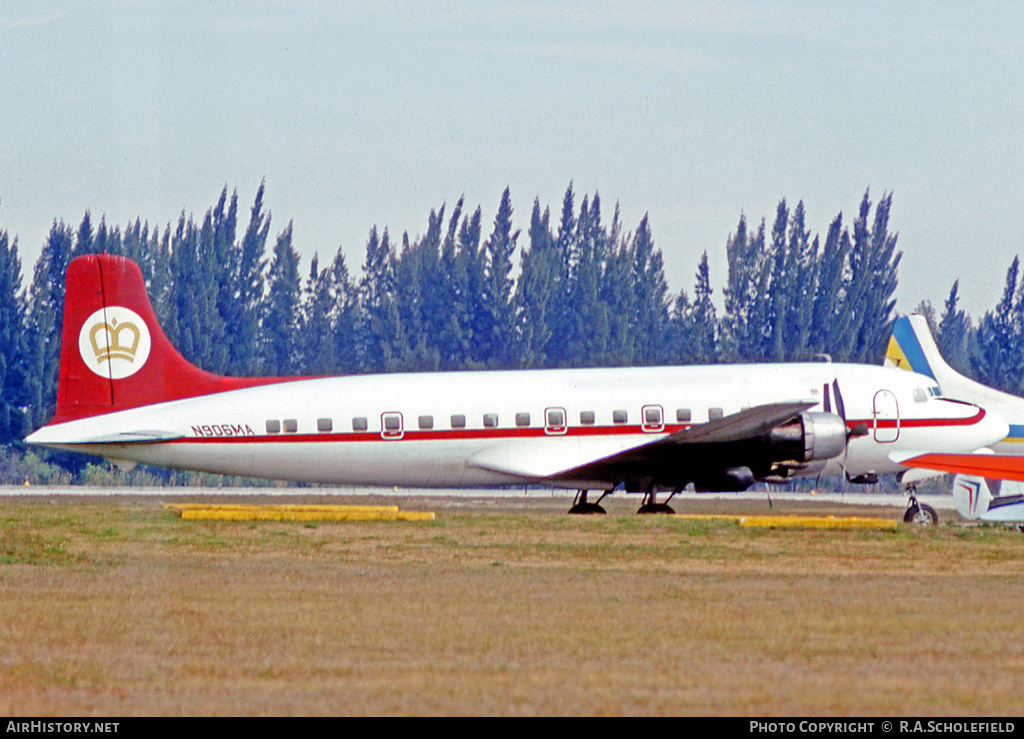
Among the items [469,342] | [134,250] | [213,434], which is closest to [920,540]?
[213,434]

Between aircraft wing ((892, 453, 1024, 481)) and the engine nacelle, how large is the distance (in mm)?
1795

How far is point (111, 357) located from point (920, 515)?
2029cm

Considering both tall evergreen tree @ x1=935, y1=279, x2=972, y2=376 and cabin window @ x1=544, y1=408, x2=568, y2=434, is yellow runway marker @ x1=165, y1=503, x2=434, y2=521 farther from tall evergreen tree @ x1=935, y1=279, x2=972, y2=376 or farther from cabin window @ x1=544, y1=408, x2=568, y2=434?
tall evergreen tree @ x1=935, y1=279, x2=972, y2=376

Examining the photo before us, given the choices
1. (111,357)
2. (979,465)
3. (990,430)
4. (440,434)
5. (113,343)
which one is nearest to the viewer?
(979,465)

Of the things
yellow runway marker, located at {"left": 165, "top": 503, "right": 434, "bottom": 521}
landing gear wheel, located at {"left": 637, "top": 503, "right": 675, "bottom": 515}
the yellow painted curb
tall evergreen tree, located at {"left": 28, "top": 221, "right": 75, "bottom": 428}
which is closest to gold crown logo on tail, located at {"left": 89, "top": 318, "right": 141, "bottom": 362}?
yellow runway marker, located at {"left": 165, "top": 503, "right": 434, "bottom": 521}

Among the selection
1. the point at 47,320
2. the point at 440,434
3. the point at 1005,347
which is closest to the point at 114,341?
the point at 440,434

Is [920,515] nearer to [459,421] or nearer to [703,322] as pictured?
[459,421]

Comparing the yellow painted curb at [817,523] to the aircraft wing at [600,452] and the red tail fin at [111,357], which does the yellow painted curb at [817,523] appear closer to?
the aircraft wing at [600,452]

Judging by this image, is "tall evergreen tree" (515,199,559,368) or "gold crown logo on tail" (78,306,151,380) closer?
"gold crown logo on tail" (78,306,151,380)

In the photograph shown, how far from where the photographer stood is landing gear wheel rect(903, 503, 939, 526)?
35125mm

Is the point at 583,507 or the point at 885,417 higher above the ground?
the point at 885,417

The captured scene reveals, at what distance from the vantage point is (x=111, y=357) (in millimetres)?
37281

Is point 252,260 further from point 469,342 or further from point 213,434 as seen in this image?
point 213,434

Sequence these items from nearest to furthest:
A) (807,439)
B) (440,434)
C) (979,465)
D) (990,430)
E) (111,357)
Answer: (979,465) < (807,439) < (440,434) < (111,357) < (990,430)
